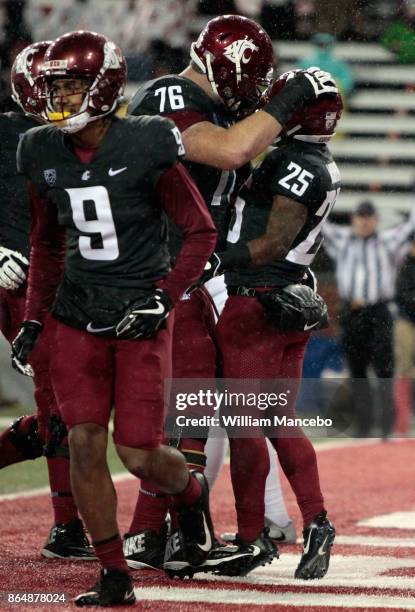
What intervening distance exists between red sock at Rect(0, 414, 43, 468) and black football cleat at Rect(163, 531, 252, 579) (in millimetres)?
779

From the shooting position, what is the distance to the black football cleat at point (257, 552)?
11.8 ft

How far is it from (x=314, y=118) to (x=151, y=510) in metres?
1.17

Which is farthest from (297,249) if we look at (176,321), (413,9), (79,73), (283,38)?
(283,38)

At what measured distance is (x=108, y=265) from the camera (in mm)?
3193

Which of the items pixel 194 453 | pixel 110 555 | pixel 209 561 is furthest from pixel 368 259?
pixel 110 555

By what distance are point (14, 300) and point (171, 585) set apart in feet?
3.79

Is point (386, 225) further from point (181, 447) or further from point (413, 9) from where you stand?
point (181, 447)

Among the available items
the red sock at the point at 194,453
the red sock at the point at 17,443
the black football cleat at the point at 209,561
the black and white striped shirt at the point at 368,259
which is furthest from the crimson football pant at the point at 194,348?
the black and white striped shirt at the point at 368,259

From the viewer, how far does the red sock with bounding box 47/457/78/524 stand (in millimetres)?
4027

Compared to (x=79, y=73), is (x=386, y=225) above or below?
below

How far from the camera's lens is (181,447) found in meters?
3.70

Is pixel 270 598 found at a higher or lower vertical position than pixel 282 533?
higher

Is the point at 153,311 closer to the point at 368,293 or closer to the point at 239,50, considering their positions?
the point at 239,50

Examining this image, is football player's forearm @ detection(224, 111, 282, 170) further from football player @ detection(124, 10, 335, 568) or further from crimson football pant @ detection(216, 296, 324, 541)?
crimson football pant @ detection(216, 296, 324, 541)
